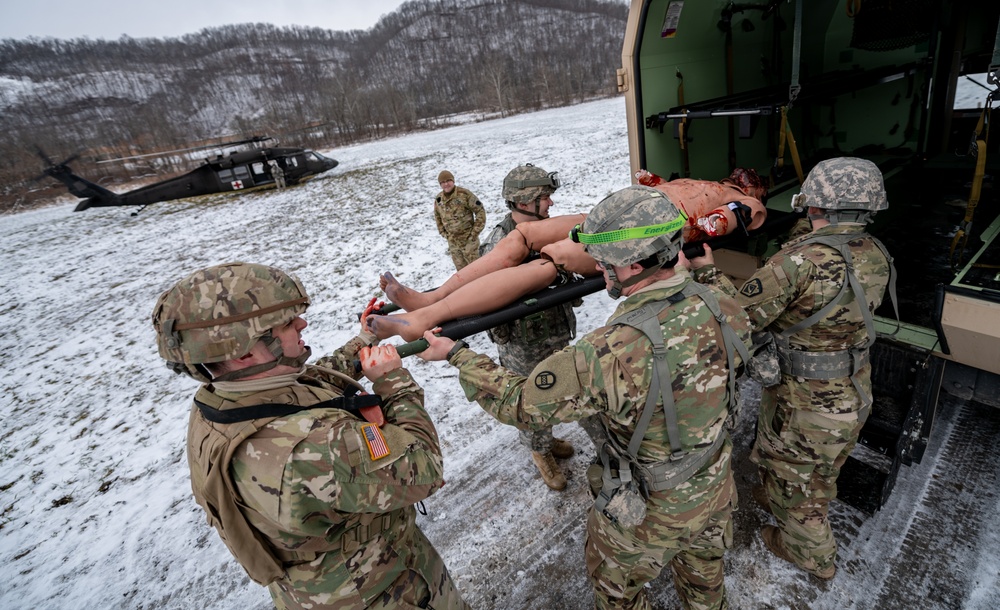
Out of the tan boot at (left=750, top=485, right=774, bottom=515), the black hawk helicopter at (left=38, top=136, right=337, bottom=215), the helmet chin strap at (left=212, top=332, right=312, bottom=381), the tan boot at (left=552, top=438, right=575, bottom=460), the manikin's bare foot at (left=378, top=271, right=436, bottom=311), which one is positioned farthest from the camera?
the black hawk helicopter at (left=38, top=136, right=337, bottom=215)

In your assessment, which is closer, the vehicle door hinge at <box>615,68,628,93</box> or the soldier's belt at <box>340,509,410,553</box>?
the soldier's belt at <box>340,509,410,553</box>

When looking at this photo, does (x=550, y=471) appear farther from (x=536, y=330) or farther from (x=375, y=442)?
(x=375, y=442)

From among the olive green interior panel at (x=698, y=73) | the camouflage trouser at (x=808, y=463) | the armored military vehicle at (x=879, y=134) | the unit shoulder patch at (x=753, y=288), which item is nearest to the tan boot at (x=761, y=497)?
the camouflage trouser at (x=808, y=463)

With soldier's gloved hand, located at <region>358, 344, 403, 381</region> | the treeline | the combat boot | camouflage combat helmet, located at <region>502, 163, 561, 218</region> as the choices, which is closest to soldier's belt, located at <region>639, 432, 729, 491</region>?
soldier's gloved hand, located at <region>358, 344, 403, 381</region>

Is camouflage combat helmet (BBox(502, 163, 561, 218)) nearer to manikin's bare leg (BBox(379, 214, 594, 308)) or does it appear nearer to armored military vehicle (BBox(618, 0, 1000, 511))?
manikin's bare leg (BBox(379, 214, 594, 308))

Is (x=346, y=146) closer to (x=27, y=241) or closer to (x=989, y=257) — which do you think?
(x=27, y=241)

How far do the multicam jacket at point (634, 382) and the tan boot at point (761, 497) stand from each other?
1291mm

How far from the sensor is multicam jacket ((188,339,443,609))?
1215 mm

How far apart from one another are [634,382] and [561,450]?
5.74 feet

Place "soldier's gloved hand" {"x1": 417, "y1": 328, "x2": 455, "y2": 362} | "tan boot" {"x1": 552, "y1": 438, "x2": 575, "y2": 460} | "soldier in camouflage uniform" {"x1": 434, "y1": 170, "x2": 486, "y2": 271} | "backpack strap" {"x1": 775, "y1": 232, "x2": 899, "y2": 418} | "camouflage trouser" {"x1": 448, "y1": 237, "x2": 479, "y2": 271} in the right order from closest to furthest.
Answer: "soldier's gloved hand" {"x1": 417, "y1": 328, "x2": 455, "y2": 362} < "backpack strap" {"x1": 775, "y1": 232, "x2": 899, "y2": 418} < "tan boot" {"x1": 552, "y1": 438, "x2": 575, "y2": 460} < "soldier in camouflage uniform" {"x1": 434, "y1": 170, "x2": 486, "y2": 271} < "camouflage trouser" {"x1": 448, "y1": 237, "x2": 479, "y2": 271}

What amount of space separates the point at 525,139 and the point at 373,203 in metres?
7.24

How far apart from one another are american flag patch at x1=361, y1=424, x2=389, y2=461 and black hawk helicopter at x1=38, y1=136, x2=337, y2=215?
15165 mm

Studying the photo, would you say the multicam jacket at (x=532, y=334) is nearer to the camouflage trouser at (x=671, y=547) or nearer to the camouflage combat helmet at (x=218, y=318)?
the camouflage trouser at (x=671, y=547)

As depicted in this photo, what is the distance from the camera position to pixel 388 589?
157 cm
